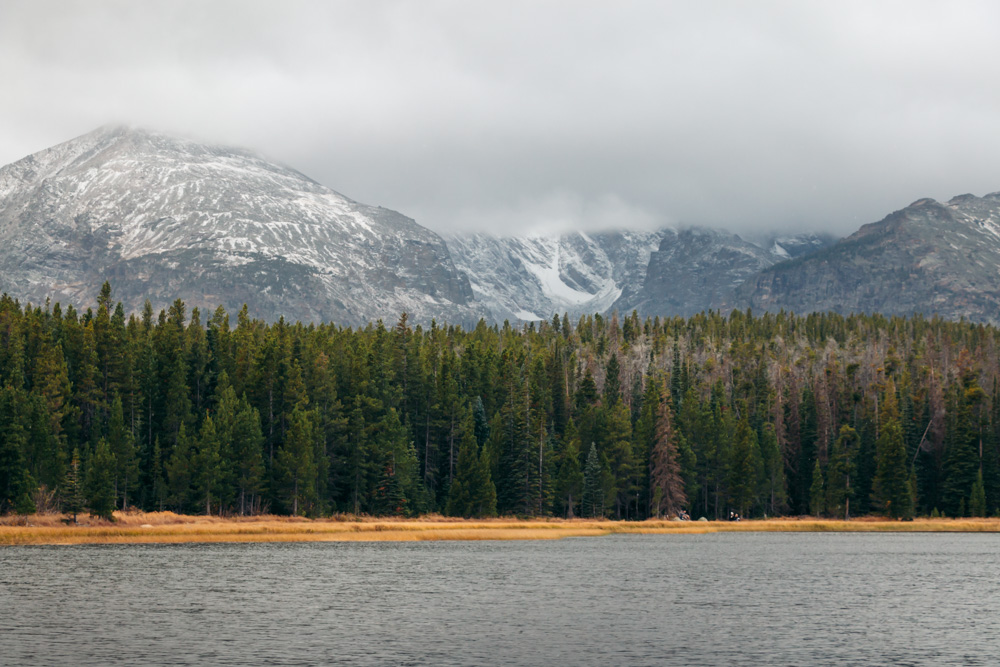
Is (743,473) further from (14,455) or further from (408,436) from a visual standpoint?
(14,455)

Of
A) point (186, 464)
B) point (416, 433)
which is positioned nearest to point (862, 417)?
point (416, 433)

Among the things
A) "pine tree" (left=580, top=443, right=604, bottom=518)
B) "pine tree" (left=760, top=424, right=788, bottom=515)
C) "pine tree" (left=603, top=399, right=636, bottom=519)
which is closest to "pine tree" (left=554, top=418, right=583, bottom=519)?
"pine tree" (left=580, top=443, right=604, bottom=518)

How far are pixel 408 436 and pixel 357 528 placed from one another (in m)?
30.8

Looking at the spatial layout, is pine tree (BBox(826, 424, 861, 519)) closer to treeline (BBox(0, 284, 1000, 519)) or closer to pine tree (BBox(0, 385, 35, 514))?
treeline (BBox(0, 284, 1000, 519))

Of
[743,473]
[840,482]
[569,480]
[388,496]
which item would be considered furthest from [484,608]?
[840,482]

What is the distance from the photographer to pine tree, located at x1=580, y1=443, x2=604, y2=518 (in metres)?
150

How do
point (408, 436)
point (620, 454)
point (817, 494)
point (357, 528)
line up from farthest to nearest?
1. point (817, 494)
2. point (620, 454)
3. point (408, 436)
4. point (357, 528)

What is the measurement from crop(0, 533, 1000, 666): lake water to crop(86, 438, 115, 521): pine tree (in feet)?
43.7

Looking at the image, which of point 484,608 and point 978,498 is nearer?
point 484,608

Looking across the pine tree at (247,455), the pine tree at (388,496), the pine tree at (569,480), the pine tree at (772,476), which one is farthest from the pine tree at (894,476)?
the pine tree at (247,455)

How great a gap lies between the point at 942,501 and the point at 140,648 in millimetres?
155584

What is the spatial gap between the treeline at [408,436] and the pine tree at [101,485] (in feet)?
0.95

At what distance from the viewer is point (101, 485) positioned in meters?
107

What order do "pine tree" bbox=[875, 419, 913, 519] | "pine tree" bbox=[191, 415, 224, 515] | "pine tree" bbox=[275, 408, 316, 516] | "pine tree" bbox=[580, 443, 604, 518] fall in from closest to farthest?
1. "pine tree" bbox=[191, 415, 224, 515]
2. "pine tree" bbox=[275, 408, 316, 516]
3. "pine tree" bbox=[580, 443, 604, 518]
4. "pine tree" bbox=[875, 419, 913, 519]
